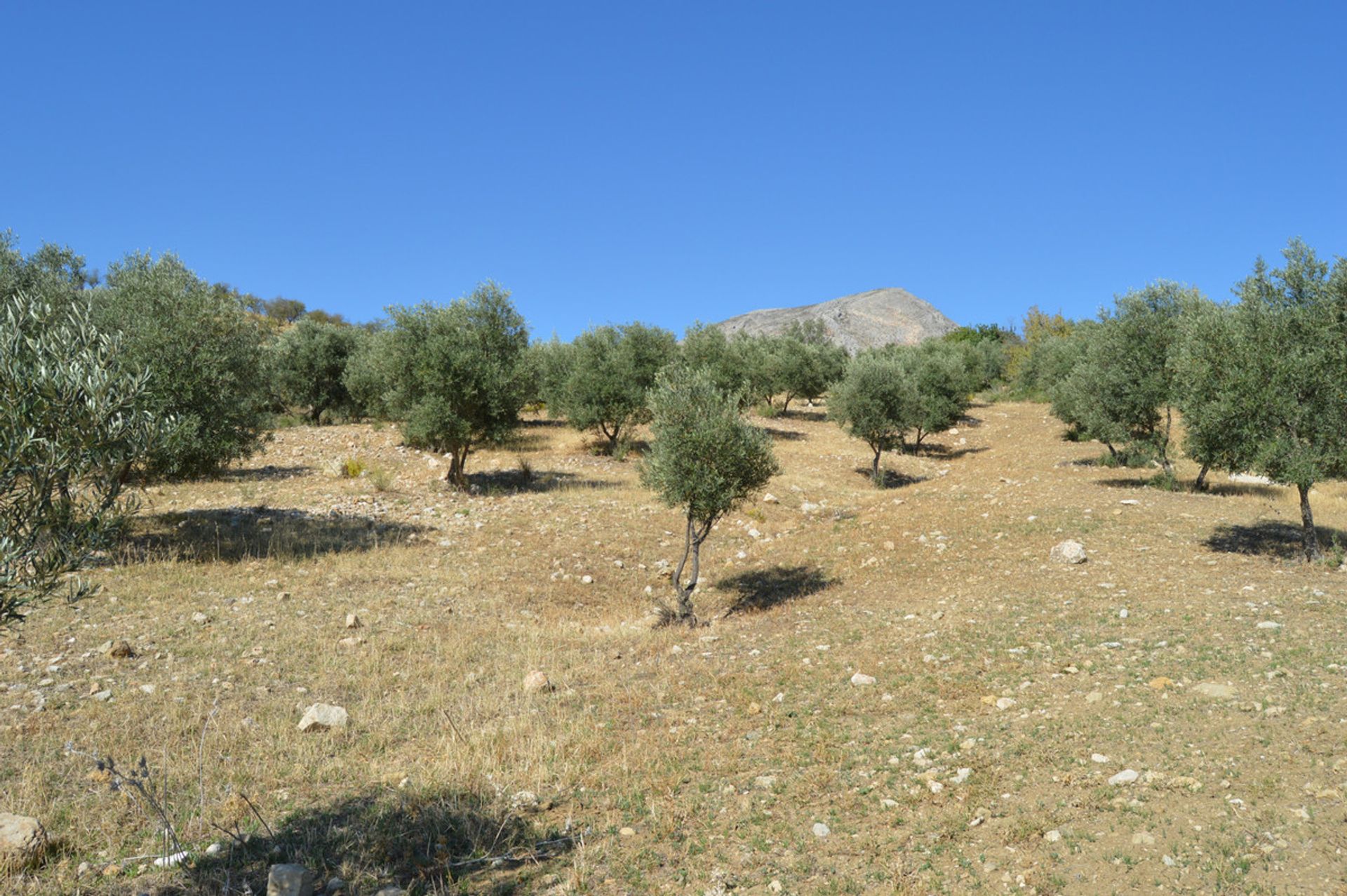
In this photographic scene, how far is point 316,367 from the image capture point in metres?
43.6

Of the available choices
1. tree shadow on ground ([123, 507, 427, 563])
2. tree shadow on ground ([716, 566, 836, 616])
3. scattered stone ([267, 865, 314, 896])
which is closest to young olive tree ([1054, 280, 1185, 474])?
tree shadow on ground ([716, 566, 836, 616])

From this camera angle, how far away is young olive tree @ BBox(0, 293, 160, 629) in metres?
5.27

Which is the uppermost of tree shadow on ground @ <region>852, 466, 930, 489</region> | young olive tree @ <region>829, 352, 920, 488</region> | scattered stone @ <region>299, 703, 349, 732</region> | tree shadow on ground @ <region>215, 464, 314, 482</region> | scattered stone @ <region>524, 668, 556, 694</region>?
young olive tree @ <region>829, 352, 920, 488</region>

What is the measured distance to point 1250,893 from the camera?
17.4 ft

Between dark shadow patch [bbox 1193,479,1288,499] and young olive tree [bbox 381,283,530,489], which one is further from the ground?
young olive tree [bbox 381,283,530,489]

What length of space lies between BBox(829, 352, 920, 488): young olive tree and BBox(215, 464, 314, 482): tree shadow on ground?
22680mm

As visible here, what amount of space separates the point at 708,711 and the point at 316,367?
41.0 meters

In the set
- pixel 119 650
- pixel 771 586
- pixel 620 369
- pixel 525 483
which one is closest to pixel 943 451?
pixel 620 369

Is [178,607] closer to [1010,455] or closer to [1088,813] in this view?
[1088,813]

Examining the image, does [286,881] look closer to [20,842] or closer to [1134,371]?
[20,842]

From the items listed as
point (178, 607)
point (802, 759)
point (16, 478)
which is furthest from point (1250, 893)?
point (178, 607)

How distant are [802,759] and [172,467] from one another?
1480cm

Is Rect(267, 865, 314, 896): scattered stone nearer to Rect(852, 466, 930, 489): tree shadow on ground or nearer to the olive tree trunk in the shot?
the olive tree trunk

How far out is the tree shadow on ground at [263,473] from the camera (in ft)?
86.8
